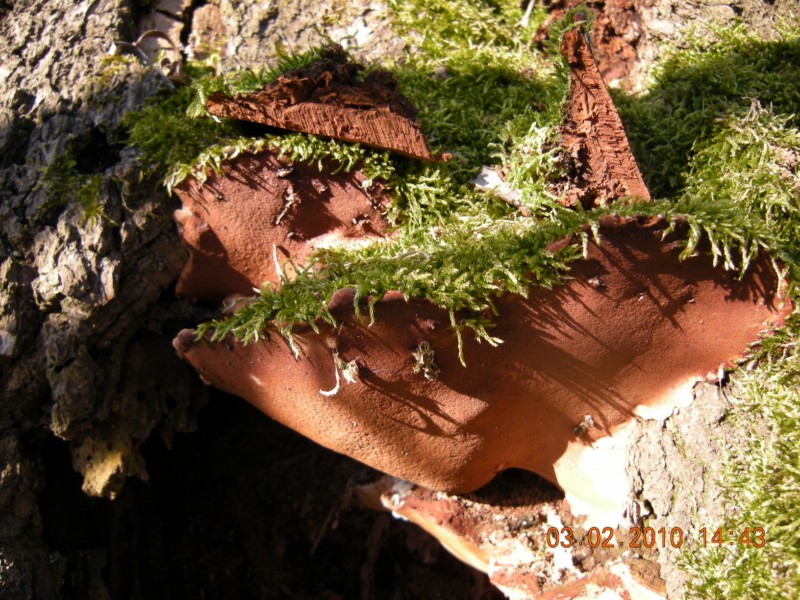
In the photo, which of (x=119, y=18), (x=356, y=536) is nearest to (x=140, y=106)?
(x=119, y=18)

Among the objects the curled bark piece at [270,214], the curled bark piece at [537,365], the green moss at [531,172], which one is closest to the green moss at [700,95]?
the green moss at [531,172]

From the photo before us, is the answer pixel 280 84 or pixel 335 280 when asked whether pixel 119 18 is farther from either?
pixel 335 280

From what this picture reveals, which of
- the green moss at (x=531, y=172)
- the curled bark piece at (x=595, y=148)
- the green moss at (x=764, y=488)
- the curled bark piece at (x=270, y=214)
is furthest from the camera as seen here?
the curled bark piece at (x=270, y=214)

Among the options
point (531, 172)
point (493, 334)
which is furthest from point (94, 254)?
point (531, 172)

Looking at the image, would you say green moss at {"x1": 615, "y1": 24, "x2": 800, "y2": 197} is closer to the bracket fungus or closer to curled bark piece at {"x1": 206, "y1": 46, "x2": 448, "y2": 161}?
the bracket fungus

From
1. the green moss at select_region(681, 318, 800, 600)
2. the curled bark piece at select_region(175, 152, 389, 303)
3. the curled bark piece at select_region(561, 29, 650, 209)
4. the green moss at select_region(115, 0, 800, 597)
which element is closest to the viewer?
the green moss at select_region(681, 318, 800, 600)
